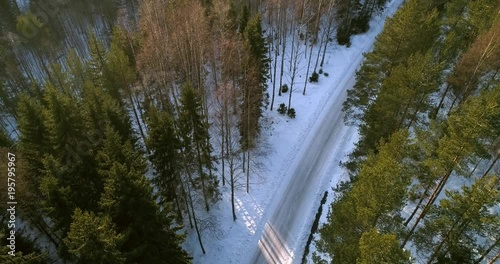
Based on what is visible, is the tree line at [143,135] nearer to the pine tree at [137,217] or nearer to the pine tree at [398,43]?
the pine tree at [137,217]

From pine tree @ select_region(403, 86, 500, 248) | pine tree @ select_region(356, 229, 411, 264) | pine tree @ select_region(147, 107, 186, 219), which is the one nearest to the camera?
pine tree @ select_region(356, 229, 411, 264)

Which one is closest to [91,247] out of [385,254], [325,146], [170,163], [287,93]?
[170,163]

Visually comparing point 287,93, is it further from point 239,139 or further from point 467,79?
point 467,79

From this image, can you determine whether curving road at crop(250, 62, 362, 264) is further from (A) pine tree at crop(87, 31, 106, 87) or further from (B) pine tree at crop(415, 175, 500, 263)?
(A) pine tree at crop(87, 31, 106, 87)

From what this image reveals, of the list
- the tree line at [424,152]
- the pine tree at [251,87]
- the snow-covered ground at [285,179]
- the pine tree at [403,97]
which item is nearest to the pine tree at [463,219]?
the tree line at [424,152]

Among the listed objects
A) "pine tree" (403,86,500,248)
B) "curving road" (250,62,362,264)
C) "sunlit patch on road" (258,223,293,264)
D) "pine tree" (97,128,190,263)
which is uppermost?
"pine tree" (403,86,500,248)

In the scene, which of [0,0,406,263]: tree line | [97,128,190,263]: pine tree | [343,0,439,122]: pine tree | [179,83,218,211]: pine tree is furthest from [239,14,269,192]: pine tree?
[97,128,190,263]: pine tree
